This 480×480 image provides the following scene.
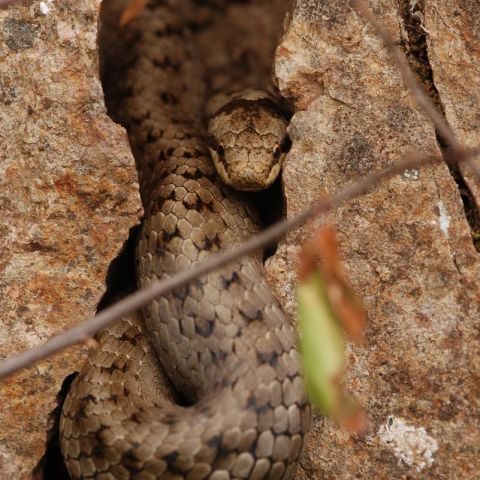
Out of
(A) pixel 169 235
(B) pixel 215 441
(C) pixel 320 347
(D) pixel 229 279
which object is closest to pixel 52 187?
(A) pixel 169 235

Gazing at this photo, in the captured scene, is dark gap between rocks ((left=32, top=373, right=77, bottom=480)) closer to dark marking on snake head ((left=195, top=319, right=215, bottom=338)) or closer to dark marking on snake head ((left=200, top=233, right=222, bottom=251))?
dark marking on snake head ((left=195, top=319, right=215, bottom=338))

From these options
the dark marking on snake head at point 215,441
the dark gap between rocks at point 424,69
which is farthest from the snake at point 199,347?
the dark gap between rocks at point 424,69

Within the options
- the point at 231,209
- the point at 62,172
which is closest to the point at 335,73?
the point at 231,209

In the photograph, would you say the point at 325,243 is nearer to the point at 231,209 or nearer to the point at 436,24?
the point at 231,209

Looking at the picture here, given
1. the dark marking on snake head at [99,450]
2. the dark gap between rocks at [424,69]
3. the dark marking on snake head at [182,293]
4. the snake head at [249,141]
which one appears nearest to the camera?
the dark marking on snake head at [99,450]

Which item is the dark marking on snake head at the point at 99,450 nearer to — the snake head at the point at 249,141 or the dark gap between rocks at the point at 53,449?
the dark gap between rocks at the point at 53,449
